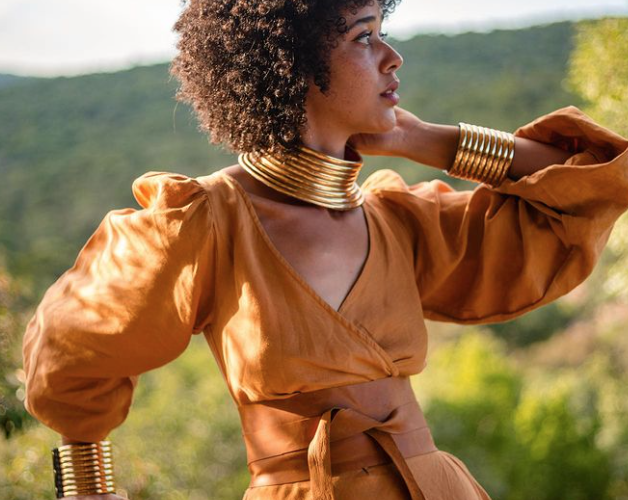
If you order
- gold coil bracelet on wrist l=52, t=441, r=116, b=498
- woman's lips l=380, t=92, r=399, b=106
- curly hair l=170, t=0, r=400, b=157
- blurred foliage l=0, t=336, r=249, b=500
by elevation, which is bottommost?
blurred foliage l=0, t=336, r=249, b=500

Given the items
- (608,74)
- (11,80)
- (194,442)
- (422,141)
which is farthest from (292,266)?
(11,80)

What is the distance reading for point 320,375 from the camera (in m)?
1.78

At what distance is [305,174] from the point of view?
196 centimetres

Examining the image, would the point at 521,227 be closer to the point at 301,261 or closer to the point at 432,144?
the point at 432,144

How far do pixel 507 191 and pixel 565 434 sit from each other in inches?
325

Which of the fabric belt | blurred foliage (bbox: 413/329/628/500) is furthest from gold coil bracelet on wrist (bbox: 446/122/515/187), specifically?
blurred foliage (bbox: 413/329/628/500)

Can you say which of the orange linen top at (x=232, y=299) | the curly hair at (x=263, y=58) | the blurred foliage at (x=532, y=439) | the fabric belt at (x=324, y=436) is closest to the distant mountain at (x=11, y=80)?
the blurred foliage at (x=532, y=439)

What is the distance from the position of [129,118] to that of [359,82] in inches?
759

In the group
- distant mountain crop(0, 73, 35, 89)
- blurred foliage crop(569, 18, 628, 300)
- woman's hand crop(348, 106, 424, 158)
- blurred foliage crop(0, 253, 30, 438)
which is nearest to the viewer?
woman's hand crop(348, 106, 424, 158)

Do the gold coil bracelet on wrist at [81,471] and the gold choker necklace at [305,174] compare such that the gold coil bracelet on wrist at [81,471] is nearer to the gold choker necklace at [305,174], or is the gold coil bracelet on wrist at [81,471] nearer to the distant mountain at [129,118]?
the gold choker necklace at [305,174]

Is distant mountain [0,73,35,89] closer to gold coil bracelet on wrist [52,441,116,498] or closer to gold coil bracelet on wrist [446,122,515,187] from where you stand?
gold coil bracelet on wrist [446,122,515,187]

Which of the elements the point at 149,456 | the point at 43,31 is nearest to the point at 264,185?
the point at 149,456

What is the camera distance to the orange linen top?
1.78 m

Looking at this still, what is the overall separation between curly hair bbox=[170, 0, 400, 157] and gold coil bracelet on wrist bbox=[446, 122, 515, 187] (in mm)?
396
